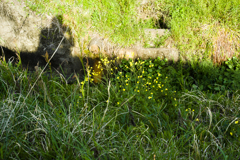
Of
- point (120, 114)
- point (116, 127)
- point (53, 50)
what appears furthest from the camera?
point (53, 50)

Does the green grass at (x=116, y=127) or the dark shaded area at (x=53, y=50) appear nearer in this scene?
the green grass at (x=116, y=127)

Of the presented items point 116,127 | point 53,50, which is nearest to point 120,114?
point 116,127

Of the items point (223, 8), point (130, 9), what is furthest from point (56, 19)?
point (223, 8)

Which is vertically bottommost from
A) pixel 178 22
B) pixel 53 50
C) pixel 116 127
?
pixel 116 127

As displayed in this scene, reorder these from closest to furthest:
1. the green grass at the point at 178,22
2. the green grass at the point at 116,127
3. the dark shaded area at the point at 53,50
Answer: the green grass at the point at 116,127
the green grass at the point at 178,22
the dark shaded area at the point at 53,50

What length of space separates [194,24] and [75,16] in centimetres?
249

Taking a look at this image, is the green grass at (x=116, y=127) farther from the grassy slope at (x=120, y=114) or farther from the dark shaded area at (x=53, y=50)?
Result: the dark shaded area at (x=53, y=50)

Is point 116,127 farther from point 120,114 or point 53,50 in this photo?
point 53,50

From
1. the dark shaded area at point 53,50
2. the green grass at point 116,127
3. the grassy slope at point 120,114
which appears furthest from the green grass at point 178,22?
the green grass at point 116,127

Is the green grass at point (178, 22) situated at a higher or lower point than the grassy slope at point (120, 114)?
higher

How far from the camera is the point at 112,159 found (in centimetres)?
159

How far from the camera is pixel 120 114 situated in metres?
2.25

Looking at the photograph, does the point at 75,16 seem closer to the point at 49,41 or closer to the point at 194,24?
the point at 49,41

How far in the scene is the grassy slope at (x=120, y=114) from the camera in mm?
1604
